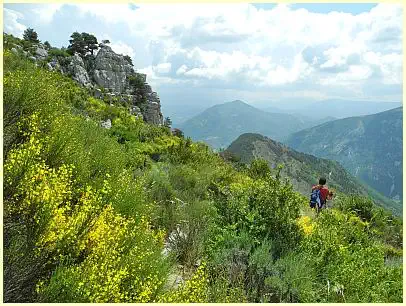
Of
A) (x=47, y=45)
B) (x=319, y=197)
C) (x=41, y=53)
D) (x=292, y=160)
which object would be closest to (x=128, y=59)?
(x=47, y=45)

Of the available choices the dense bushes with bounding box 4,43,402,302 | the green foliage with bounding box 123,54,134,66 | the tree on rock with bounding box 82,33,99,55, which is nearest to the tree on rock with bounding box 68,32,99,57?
the tree on rock with bounding box 82,33,99,55

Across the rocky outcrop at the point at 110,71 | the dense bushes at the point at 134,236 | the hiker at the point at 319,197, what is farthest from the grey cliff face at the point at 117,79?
the dense bushes at the point at 134,236

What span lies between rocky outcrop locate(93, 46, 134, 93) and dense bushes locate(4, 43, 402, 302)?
140 ft

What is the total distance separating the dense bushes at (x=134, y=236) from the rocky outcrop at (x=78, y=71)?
35.9 m

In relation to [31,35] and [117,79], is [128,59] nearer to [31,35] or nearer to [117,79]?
[117,79]

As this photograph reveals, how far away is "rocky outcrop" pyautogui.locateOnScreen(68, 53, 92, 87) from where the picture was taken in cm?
4513

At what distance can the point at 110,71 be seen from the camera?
5372 cm

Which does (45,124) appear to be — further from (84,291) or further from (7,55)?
(7,55)

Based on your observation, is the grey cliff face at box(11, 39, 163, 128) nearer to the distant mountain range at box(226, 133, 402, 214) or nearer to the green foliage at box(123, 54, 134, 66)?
the green foliage at box(123, 54, 134, 66)

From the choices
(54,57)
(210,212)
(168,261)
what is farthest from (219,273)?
(54,57)

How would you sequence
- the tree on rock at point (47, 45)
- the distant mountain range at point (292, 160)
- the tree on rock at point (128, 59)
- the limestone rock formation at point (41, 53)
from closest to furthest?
the limestone rock formation at point (41, 53), the tree on rock at point (47, 45), the tree on rock at point (128, 59), the distant mountain range at point (292, 160)

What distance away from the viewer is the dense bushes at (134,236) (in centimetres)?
475

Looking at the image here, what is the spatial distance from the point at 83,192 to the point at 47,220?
116 cm

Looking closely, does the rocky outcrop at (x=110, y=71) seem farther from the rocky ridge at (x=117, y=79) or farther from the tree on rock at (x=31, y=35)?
the tree on rock at (x=31, y=35)
